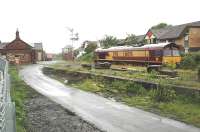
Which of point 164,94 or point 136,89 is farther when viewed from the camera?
point 136,89

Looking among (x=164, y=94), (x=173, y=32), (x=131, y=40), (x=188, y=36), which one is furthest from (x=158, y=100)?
(x=131, y=40)

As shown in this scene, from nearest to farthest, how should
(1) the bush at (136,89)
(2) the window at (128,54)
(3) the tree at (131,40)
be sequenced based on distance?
1. (1) the bush at (136,89)
2. (2) the window at (128,54)
3. (3) the tree at (131,40)

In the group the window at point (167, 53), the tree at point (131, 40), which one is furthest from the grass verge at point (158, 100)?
the tree at point (131, 40)

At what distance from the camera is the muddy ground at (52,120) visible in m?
14.2

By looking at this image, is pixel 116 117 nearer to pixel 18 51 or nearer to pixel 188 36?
pixel 188 36

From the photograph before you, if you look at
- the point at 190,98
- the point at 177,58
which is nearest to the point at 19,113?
the point at 190,98

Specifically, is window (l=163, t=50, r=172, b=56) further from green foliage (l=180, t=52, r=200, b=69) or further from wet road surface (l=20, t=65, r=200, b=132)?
wet road surface (l=20, t=65, r=200, b=132)

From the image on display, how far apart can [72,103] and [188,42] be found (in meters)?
45.0

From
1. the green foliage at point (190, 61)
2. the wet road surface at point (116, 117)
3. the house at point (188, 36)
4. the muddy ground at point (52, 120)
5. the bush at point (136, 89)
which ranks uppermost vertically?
the house at point (188, 36)

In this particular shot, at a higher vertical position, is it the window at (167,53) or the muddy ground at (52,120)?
the window at (167,53)

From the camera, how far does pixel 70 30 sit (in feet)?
391

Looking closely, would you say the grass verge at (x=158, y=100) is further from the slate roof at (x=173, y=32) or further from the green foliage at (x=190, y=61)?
the slate roof at (x=173, y=32)

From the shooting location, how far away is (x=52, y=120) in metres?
15.9

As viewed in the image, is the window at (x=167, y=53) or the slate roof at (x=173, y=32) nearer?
the window at (x=167, y=53)
